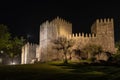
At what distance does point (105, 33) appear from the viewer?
54.3 meters

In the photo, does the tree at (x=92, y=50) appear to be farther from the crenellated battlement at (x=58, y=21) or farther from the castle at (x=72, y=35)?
the crenellated battlement at (x=58, y=21)

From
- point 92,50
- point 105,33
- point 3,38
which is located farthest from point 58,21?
point 3,38

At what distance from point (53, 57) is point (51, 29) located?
6.29 m

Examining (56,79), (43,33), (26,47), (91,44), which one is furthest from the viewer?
(26,47)

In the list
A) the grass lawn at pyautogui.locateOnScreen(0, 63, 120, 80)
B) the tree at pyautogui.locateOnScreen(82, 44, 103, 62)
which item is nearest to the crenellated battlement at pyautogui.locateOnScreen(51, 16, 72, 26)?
the tree at pyautogui.locateOnScreen(82, 44, 103, 62)

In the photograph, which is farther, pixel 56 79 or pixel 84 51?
pixel 84 51

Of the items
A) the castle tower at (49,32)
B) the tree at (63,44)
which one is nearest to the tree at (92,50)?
the tree at (63,44)

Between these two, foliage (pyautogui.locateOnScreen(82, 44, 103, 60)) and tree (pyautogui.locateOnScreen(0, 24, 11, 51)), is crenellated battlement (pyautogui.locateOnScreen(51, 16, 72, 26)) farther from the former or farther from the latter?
tree (pyautogui.locateOnScreen(0, 24, 11, 51))

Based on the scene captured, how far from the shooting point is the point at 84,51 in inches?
2114

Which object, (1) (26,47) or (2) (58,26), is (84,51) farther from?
(1) (26,47)

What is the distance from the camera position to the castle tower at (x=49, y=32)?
55469 mm

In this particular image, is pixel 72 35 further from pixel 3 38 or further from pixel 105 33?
pixel 3 38

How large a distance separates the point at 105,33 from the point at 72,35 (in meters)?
7.13

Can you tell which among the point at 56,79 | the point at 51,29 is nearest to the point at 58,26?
the point at 51,29
